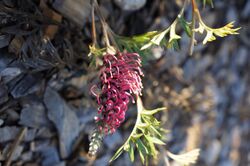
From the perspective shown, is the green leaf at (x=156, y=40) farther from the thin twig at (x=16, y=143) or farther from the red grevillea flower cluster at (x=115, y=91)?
the thin twig at (x=16, y=143)

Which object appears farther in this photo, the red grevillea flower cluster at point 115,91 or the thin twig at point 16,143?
the thin twig at point 16,143

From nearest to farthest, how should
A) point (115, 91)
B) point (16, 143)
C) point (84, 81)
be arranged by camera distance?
1. point (115, 91)
2. point (16, 143)
3. point (84, 81)

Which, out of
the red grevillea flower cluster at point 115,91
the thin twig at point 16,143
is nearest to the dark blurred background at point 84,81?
the thin twig at point 16,143

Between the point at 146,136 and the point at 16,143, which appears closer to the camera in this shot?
the point at 146,136

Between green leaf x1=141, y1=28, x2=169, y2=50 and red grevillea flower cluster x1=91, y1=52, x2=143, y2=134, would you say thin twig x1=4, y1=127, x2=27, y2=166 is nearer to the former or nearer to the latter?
red grevillea flower cluster x1=91, y1=52, x2=143, y2=134

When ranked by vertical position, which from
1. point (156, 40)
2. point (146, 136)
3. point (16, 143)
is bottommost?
point (16, 143)

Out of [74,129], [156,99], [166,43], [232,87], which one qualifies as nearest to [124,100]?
[166,43]

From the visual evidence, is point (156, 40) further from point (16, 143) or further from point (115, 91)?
point (16, 143)

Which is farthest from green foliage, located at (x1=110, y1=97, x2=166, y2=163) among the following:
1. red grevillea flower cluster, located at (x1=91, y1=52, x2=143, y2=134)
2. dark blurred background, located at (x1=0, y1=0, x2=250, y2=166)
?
dark blurred background, located at (x1=0, y1=0, x2=250, y2=166)

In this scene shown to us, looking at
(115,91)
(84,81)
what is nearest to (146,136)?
(115,91)
